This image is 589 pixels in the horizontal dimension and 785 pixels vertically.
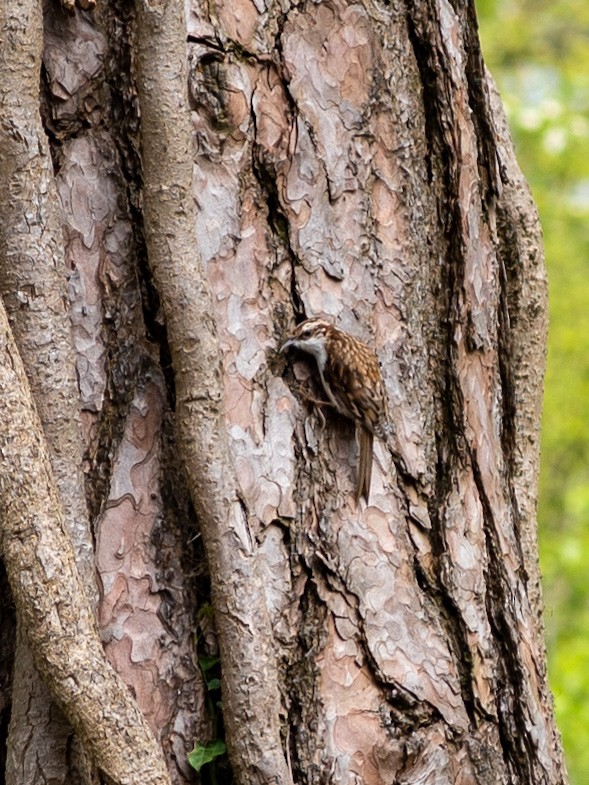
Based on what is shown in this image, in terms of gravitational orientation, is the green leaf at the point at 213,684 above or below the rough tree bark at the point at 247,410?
below

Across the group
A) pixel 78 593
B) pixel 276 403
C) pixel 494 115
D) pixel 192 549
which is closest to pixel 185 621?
pixel 192 549

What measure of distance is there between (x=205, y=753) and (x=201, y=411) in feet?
2.59

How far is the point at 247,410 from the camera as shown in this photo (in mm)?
2836

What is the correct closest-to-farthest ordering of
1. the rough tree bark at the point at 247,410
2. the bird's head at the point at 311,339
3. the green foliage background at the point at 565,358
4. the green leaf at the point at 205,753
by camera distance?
1. the rough tree bark at the point at 247,410
2. the green leaf at the point at 205,753
3. the bird's head at the point at 311,339
4. the green foliage background at the point at 565,358

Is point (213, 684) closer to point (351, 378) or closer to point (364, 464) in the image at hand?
point (364, 464)

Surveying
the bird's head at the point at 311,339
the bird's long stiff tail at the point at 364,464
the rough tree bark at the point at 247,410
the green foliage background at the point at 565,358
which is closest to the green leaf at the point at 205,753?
the rough tree bark at the point at 247,410

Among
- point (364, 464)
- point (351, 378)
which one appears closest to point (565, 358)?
point (364, 464)

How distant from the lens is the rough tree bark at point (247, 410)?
103 inches

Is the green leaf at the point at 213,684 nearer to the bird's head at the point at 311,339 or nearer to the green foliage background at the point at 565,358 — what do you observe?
the bird's head at the point at 311,339

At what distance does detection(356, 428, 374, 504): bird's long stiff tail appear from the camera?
2926 millimetres

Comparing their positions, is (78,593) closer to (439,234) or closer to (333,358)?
(333,358)

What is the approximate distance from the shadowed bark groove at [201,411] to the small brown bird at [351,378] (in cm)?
26

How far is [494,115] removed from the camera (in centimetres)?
347

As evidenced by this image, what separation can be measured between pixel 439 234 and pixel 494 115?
51cm
